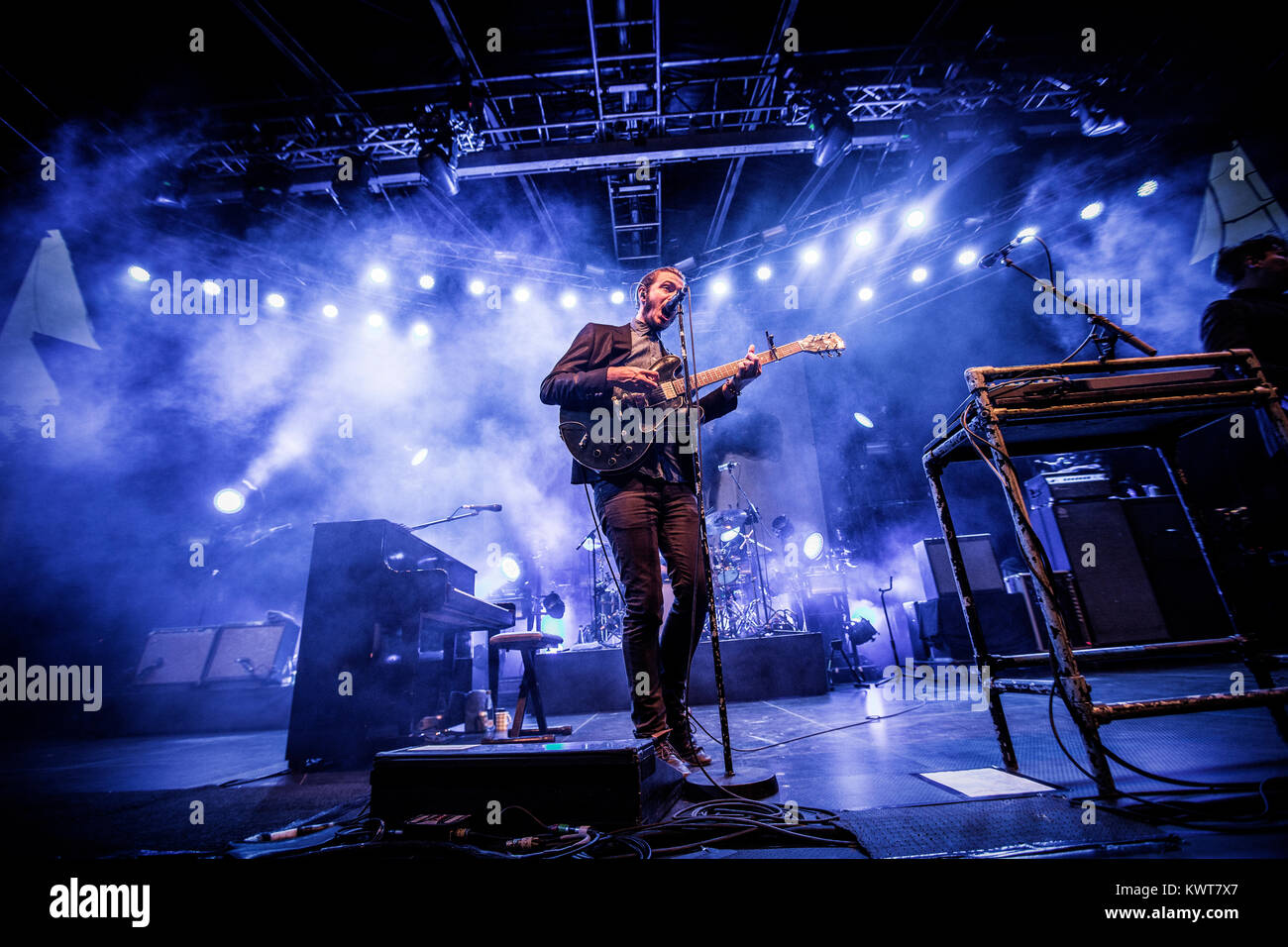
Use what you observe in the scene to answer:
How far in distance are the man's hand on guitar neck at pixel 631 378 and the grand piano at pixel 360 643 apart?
1.94 m

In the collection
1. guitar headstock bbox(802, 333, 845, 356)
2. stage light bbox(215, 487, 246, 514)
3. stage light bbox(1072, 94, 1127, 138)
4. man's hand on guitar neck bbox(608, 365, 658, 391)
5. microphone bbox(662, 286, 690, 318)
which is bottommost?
man's hand on guitar neck bbox(608, 365, 658, 391)

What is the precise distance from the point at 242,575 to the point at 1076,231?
518 inches

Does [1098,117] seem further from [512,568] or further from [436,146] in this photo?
[512,568]

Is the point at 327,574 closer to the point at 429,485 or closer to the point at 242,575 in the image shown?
the point at 242,575

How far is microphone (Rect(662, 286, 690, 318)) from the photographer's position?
2.62 metres

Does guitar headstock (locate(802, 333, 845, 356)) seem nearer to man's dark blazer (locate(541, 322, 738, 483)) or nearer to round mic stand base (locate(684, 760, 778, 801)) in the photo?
man's dark blazer (locate(541, 322, 738, 483))

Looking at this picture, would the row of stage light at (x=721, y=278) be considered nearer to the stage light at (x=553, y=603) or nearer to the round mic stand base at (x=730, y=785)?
the stage light at (x=553, y=603)

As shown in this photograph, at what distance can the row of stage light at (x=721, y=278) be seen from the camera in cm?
714

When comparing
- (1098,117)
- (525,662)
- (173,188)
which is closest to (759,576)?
(525,662)

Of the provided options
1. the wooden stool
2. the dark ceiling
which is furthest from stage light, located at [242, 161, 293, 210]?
the wooden stool

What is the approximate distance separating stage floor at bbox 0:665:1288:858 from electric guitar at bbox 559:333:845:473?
1455 millimetres

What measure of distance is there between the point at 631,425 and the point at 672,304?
0.72m

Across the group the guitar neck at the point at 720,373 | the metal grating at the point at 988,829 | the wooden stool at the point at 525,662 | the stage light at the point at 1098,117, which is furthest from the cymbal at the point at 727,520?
the stage light at the point at 1098,117

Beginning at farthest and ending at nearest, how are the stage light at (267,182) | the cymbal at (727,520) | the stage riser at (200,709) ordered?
1. the cymbal at (727,520)
2. the stage light at (267,182)
3. the stage riser at (200,709)
